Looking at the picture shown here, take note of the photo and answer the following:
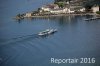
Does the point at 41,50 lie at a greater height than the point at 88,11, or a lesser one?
lesser

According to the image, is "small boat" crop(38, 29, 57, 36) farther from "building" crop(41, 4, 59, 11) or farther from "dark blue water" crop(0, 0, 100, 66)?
"building" crop(41, 4, 59, 11)

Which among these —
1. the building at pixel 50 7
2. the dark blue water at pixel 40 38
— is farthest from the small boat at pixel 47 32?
the building at pixel 50 7

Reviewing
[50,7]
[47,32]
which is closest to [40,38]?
[47,32]

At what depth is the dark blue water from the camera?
322cm

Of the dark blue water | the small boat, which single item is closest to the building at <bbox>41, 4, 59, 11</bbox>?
the dark blue water

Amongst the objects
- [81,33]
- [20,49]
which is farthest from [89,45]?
[20,49]

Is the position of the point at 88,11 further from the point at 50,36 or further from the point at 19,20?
the point at 19,20

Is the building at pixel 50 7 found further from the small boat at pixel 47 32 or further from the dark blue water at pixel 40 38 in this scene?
the small boat at pixel 47 32

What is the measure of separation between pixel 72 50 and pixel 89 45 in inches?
5.9

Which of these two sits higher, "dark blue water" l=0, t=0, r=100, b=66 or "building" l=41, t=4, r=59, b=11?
"building" l=41, t=4, r=59, b=11

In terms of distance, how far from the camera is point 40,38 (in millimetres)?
3287

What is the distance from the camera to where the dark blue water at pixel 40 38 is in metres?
3.22

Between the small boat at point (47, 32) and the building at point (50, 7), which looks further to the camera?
the building at point (50, 7)

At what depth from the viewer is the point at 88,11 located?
328cm
